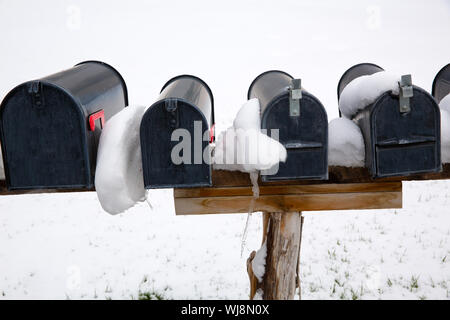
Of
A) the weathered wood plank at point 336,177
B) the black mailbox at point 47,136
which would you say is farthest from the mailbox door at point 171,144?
the black mailbox at point 47,136

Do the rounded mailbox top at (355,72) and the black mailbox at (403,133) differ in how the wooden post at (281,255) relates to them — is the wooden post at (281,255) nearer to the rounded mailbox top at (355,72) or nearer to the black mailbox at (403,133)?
the black mailbox at (403,133)

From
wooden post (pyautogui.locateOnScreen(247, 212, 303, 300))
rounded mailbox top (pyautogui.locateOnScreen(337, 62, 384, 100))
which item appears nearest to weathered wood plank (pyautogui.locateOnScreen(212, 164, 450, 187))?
wooden post (pyautogui.locateOnScreen(247, 212, 303, 300))

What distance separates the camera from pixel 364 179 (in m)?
1.97

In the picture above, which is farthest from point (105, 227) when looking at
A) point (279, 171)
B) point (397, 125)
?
point (397, 125)

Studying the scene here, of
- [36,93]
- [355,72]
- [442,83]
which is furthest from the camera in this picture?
[355,72]

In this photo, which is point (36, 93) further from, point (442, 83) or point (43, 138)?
point (442, 83)

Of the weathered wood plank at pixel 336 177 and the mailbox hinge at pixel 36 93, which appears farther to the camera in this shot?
the weathered wood plank at pixel 336 177

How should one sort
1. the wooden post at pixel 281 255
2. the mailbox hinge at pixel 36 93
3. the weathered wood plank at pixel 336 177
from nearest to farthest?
the mailbox hinge at pixel 36 93 → the weathered wood plank at pixel 336 177 → the wooden post at pixel 281 255

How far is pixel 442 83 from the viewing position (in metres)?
2.73

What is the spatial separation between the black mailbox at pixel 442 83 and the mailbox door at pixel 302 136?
1.44m

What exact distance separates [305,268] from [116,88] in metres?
2.83

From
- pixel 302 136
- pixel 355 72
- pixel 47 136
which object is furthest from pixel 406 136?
pixel 47 136

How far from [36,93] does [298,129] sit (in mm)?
1267

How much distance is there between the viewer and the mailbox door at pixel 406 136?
1794 millimetres
